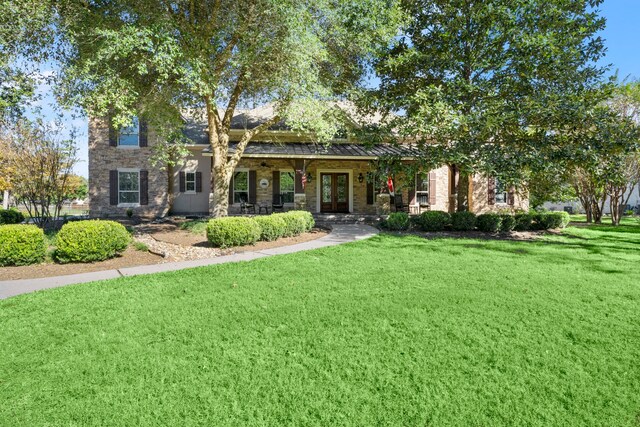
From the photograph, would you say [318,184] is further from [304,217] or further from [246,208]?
[304,217]

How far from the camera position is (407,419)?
2.41 m

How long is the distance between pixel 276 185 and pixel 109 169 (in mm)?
8290

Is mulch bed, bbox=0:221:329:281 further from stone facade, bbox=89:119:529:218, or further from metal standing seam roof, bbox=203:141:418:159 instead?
stone facade, bbox=89:119:529:218

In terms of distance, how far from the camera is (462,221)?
12.4 meters

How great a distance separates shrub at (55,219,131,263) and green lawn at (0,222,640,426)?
6.33ft

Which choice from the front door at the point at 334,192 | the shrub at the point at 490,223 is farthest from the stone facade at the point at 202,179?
the shrub at the point at 490,223

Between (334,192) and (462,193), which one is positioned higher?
(334,192)

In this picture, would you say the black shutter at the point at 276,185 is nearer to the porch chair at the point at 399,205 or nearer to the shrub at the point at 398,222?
the porch chair at the point at 399,205

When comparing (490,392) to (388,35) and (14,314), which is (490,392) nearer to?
(14,314)

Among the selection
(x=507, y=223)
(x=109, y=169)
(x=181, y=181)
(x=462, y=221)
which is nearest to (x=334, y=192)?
(x=462, y=221)

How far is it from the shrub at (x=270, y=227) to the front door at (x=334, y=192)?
8.25 metres

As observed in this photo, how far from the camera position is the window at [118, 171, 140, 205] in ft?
57.4

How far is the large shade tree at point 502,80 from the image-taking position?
34.0ft

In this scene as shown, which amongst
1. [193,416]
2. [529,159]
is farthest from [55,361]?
[529,159]
